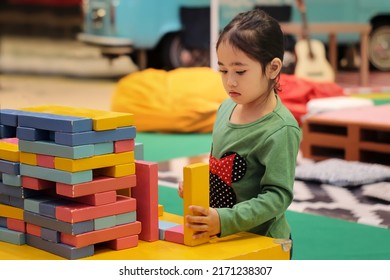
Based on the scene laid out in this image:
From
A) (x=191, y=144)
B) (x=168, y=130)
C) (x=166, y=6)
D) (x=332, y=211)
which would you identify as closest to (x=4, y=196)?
(x=332, y=211)

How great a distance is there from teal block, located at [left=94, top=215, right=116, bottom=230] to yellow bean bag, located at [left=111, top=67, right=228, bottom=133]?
446 centimetres

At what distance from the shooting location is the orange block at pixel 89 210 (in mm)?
2113

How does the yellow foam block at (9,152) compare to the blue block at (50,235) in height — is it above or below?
above

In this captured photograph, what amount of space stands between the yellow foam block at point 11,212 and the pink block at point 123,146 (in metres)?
0.35

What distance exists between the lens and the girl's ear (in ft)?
7.90

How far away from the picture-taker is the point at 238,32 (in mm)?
2359

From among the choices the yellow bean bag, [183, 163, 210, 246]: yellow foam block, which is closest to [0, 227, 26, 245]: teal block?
[183, 163, 210, 246]: yellow foam block

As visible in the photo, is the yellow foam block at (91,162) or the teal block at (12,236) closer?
the yellow foam block at (91,162)

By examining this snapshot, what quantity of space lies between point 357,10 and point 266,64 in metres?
8.07

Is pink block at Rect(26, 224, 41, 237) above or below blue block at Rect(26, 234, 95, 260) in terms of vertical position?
above

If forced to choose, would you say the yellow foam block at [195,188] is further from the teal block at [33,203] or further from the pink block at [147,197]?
the teal block at [33,203]

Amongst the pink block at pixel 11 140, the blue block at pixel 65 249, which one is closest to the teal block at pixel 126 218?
the blue block at pixel 65 249

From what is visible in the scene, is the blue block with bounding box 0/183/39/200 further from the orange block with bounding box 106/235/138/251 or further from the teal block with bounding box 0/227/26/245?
the orange block with bounding box 106/235/138/251

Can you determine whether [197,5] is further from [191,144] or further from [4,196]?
[4,196]
